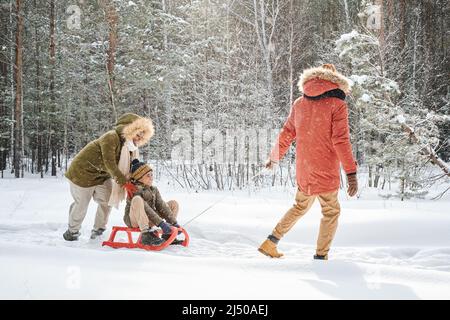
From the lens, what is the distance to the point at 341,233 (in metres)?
5.49

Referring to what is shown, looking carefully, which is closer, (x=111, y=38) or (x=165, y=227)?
(x=165, y=227)

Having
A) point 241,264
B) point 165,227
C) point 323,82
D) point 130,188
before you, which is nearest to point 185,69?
point 130,188

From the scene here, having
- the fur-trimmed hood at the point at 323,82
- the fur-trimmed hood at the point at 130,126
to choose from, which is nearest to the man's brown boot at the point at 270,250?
the fur-trimmed hood at the point at 323,82

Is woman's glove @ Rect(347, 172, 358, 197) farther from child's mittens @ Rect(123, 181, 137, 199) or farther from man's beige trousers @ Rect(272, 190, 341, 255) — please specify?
child's mittens @ Rect(123, 181, 137, 199)

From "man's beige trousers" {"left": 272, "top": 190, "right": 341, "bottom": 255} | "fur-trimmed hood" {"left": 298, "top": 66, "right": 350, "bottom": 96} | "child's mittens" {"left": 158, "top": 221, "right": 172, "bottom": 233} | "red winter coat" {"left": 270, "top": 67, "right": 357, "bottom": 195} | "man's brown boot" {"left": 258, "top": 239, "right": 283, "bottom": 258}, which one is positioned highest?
"fur-trimmed hood" {"left": 298, "top": 66, "right": 350, "bottom": 96}

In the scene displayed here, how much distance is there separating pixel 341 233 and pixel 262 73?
10856 mm

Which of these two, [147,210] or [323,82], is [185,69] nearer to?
[147,210]

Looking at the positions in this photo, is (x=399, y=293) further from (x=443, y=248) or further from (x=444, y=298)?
(x=443, y=248)

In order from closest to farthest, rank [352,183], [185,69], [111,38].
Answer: [352,183], [111,38], [185,69]

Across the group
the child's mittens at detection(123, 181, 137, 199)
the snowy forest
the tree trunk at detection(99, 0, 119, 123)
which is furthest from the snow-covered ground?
the tree trunk at detection(99, 0, 119, 123)

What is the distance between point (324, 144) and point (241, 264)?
1.57m

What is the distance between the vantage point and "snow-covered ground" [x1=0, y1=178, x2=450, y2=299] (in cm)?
256

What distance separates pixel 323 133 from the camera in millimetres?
4070
